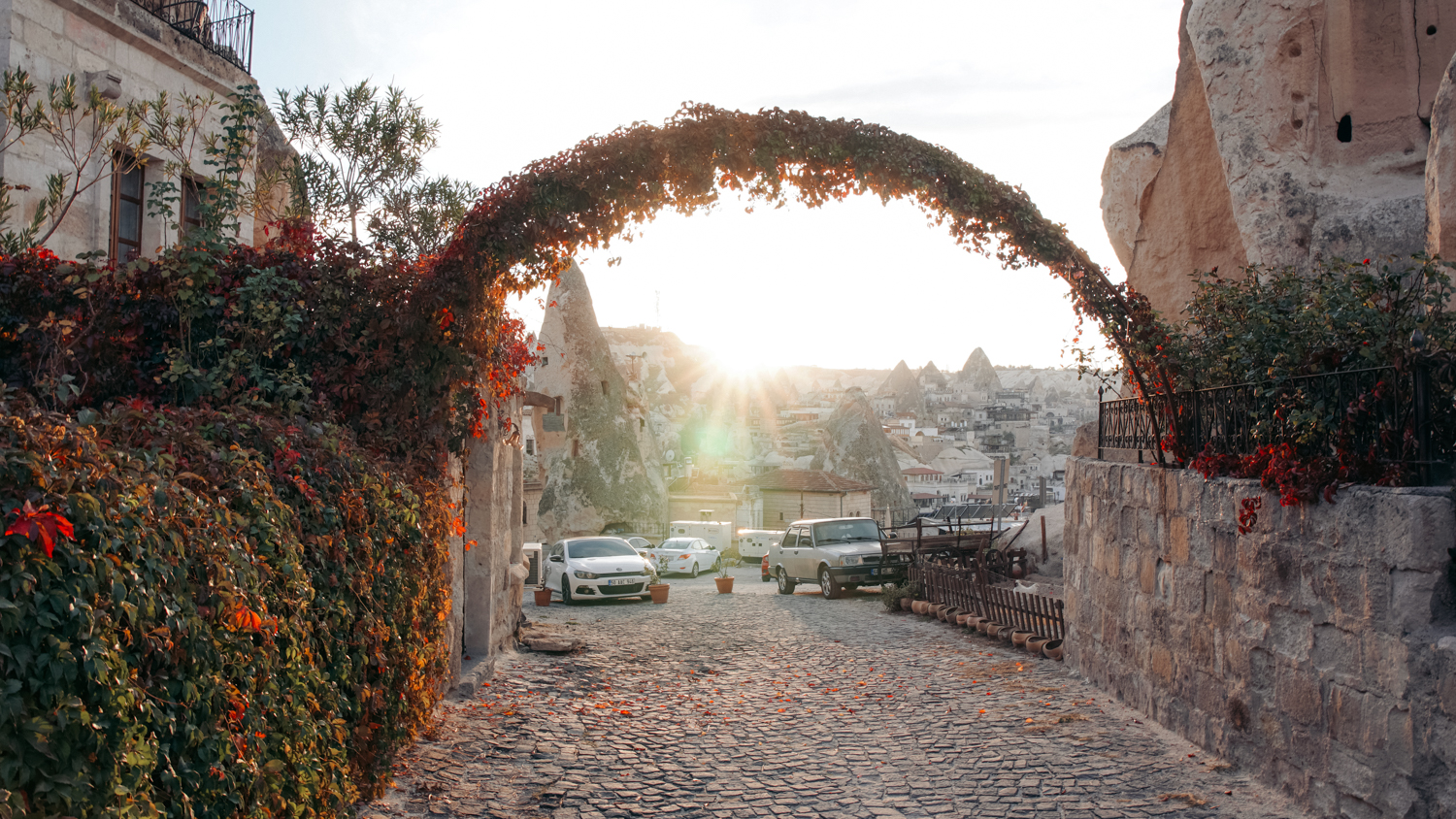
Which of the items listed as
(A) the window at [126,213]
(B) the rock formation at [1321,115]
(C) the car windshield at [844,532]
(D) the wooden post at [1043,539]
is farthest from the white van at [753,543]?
(A) the window at [126,213]

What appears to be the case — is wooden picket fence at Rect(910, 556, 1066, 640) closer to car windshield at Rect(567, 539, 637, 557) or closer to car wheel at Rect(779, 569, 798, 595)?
car wheel at Rect(779, 569, 798, 595)

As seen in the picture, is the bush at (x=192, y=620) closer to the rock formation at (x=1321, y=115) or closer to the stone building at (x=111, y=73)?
the stone building at (x=111, y=73)

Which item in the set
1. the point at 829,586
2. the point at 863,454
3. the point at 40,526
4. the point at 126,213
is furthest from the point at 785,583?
the point at 863,454

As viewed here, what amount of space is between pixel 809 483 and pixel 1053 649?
37.4 meters

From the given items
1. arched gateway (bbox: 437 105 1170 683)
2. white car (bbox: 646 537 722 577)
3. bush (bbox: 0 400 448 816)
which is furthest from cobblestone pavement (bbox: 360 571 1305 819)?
white car (bbox: 646 537 722 577)

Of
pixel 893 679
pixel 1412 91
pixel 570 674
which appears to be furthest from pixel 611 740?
pixel 1412 91

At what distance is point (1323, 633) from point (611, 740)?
16.2 ft

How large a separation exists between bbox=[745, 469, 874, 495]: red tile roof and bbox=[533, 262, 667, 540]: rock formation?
21.9ft

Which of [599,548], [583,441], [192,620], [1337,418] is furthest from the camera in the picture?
[583,441]

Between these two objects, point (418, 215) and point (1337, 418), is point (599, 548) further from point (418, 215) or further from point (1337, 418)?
point (1337, 418)

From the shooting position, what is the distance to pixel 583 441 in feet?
150

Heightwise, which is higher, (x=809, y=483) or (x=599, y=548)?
(x=809, y=483)

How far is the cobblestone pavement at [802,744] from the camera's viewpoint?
18.8ft

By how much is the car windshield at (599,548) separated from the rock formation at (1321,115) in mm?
12337
